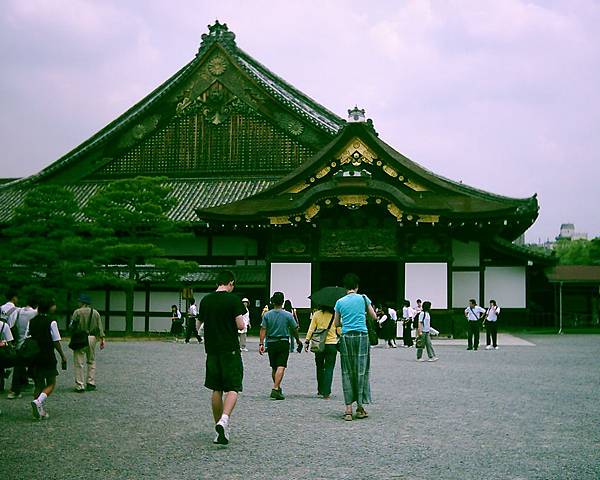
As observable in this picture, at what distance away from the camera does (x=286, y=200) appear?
100 feet

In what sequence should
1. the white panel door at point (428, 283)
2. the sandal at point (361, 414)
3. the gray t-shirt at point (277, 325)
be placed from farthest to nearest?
the white panel door at point (428, 283), the gray t-shirt at point (277, 325), the sandal at point (361, 414)

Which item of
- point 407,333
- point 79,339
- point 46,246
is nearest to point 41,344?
point 79,339

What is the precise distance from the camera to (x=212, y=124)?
36.7 metres

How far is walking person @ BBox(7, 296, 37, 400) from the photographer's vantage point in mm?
11836

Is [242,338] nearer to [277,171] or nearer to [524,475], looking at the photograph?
[277,171]

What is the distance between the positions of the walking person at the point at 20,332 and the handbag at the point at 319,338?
163 inches

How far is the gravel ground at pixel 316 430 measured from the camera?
693 centimetres

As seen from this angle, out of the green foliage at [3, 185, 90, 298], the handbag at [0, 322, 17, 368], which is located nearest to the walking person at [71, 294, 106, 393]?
the handbag at [0, 322, 17, 368]

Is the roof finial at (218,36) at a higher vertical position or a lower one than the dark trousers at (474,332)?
higher

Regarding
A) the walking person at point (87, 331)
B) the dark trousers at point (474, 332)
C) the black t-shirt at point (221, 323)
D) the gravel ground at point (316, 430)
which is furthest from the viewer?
the dark trousers at point (474, 332)

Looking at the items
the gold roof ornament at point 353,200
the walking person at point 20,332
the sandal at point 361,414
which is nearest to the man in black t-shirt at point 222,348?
the sandal at point 361,414

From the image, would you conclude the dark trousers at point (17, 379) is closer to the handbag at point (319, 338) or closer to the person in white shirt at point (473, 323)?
the handbag at point (319, 338)

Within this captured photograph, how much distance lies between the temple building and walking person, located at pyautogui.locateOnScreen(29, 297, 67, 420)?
62.9 ft

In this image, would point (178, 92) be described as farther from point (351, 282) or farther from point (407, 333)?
point (351, 282)
